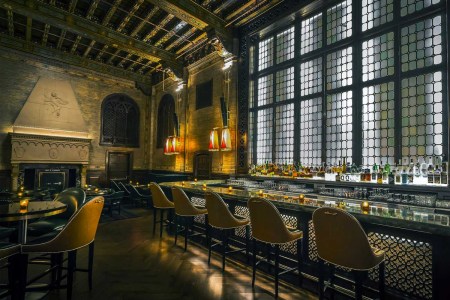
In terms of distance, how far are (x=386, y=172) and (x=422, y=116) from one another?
3.34ft

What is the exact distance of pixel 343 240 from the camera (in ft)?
6.43

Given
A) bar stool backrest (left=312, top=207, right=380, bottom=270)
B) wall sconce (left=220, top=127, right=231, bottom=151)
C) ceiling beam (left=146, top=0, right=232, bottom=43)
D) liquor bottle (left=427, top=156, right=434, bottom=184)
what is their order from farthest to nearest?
wall sconce (left=220, top=127, right=231, bottom=151), ceiling beam (left=146, top=0, right=232, bottom=43), liquor bottle (left=427, top=156, right=434, bottom=184), bar stool backrest (left=312, top=207, right=380, bottom=270)

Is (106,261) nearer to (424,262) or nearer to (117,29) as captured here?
(424,262)

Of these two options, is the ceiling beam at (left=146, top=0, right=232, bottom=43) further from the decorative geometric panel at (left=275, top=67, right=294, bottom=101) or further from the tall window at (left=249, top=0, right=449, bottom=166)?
the decorative geometric panel at (left=275, top=67, right=294, bottom=101)

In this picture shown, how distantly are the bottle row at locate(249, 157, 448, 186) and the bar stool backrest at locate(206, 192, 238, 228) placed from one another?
228 cm

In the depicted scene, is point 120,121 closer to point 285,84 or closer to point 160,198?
point 160,198

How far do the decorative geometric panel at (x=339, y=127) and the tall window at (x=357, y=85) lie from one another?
0.02 metres

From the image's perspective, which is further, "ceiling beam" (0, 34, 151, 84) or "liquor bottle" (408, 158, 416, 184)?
"ceiling beam" (0, 34, 151, 84)

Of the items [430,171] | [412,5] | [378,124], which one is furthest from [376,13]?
[430,171]

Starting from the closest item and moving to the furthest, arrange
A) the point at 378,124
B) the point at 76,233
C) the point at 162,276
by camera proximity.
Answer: the point at 76,233, the point at 162,276, the point at 378,124

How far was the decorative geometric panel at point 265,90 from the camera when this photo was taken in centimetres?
636

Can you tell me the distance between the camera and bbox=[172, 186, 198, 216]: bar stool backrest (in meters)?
3.79

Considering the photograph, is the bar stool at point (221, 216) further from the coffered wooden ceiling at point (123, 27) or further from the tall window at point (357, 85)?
the coffered wooden ceiling at point (123, 27)

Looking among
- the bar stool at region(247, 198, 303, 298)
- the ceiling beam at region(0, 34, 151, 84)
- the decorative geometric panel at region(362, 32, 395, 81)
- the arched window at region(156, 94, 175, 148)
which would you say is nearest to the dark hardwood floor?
the bar stool at region(247, 198, 303, 298)
